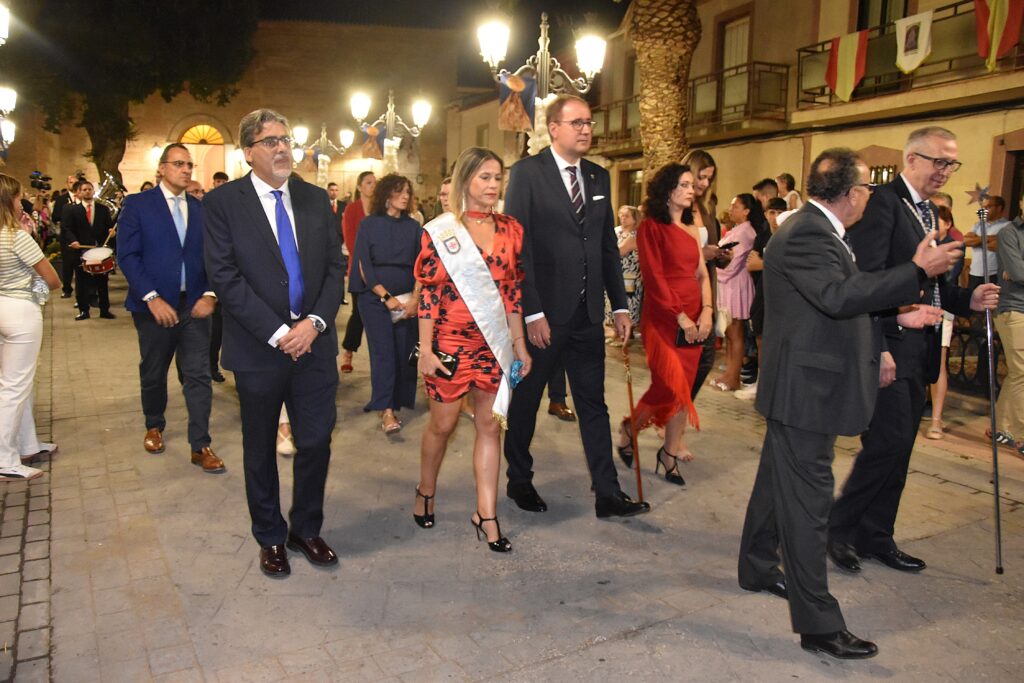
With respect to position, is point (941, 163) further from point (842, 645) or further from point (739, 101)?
point (739, 101)

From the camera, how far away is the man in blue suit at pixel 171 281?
5.55 m

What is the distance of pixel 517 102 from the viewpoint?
10.1 metres

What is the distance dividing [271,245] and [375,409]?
9.99 feet

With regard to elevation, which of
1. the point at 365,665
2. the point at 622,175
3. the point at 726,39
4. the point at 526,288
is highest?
the point at 726,39

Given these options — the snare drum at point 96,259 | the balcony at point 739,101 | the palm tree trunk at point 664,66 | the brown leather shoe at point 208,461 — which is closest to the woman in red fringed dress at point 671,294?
the brown leather shoe at point 208,461

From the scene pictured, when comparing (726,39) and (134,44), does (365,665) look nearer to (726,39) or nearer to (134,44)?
(726,39)

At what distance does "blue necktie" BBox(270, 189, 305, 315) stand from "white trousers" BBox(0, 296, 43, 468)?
247cm

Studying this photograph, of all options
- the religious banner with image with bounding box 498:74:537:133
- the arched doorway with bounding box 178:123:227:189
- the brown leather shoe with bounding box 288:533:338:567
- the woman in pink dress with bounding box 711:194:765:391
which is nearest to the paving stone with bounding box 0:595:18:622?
the brown leather shoe with bounding box 288:533:338:567

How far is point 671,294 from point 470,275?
1.65 meters

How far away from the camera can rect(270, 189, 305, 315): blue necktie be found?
13.0 feet

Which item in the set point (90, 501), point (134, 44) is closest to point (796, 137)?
point (90, 501)

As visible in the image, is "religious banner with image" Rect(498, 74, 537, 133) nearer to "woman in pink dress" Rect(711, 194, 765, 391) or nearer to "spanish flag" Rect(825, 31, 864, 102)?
"woman in pink dress" Rect(711, 194, 765, 391)

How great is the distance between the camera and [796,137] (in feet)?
58.2

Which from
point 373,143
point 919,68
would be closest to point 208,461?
point 919,68
